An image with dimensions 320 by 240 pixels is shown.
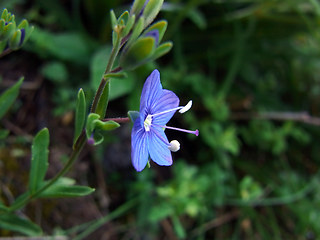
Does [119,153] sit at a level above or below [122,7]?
below

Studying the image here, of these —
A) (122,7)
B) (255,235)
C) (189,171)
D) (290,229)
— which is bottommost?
(290,229)

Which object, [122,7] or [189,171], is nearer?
[189,171]

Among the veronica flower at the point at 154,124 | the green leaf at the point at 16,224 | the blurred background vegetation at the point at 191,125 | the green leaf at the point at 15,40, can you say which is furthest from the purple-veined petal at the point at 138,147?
the blurred background vegetation at the point at 191,125

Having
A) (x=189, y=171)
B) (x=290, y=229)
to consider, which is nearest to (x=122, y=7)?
(x=189, y=171)

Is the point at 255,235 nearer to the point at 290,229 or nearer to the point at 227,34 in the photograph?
the point at 290,229

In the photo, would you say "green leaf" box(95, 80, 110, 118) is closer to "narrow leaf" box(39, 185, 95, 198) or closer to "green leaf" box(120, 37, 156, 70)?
"green leaf" box(120, 37, 156, 70)

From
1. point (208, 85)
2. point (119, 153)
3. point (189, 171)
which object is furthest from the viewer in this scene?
point (208, 85)

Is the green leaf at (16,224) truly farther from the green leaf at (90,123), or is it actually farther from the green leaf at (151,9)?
the green leaf at (151,9)

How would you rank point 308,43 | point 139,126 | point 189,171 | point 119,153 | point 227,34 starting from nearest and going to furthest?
1. point 139,126
2. point 189,171
3. point 119,153
4. point 227,34
5. point 308,43
